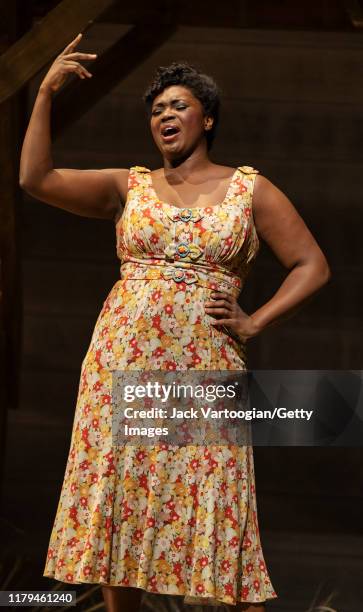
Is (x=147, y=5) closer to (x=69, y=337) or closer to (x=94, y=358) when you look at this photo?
(x=69, y=337)

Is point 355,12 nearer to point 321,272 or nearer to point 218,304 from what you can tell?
point 321,272

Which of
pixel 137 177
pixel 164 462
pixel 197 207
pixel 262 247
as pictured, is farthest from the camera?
pixel 262 247

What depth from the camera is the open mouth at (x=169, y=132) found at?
257cm

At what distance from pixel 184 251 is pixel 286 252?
26 cm

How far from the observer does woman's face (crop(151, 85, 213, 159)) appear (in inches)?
101

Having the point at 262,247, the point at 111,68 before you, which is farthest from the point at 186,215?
the point at 111,68

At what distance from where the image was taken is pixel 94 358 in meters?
2.47

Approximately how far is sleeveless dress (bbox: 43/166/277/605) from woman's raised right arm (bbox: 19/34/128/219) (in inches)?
3.9

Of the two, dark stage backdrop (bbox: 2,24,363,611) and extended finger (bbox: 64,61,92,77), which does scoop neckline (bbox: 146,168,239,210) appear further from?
dark stage backdrop (bbox: 2,24,363,611)

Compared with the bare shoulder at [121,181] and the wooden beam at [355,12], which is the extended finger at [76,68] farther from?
the wooden beam at [355,12]

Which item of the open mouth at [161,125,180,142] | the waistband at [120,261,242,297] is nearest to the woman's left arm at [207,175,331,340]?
the waistband at [120,261,242,297]

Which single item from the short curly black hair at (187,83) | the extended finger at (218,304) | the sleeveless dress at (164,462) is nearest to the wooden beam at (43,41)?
the short curly black hair at (187,83)

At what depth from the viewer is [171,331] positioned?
8.00ft

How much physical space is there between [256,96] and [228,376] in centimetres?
175
